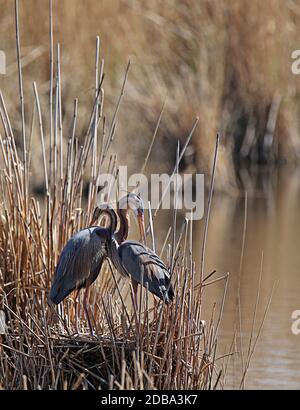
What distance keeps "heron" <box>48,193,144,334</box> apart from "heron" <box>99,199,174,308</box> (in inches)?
1.7

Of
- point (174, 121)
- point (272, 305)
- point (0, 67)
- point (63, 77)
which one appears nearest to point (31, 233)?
point (272, 305)

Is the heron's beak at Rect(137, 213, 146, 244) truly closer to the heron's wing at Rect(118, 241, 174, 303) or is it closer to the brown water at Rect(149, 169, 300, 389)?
the heron's wing at Rect(118, 241, 174, 303)

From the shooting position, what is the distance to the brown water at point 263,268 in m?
5.68

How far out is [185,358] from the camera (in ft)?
14.0

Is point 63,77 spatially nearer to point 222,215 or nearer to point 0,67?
point 0,67

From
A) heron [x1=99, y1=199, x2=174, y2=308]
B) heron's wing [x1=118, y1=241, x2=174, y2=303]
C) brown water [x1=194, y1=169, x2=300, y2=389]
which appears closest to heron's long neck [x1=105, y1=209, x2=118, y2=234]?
heron [x1=99, y1=199, x2=174, y2=308]

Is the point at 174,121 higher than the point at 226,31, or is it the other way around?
the point at 226,31

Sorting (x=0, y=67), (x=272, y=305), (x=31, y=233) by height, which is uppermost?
(x=0, y=67)

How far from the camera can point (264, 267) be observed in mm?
8359

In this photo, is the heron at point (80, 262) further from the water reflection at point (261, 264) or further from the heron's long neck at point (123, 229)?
the water reflection at point (261, 264)

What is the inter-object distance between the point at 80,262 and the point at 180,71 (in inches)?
305

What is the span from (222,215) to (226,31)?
251cm
